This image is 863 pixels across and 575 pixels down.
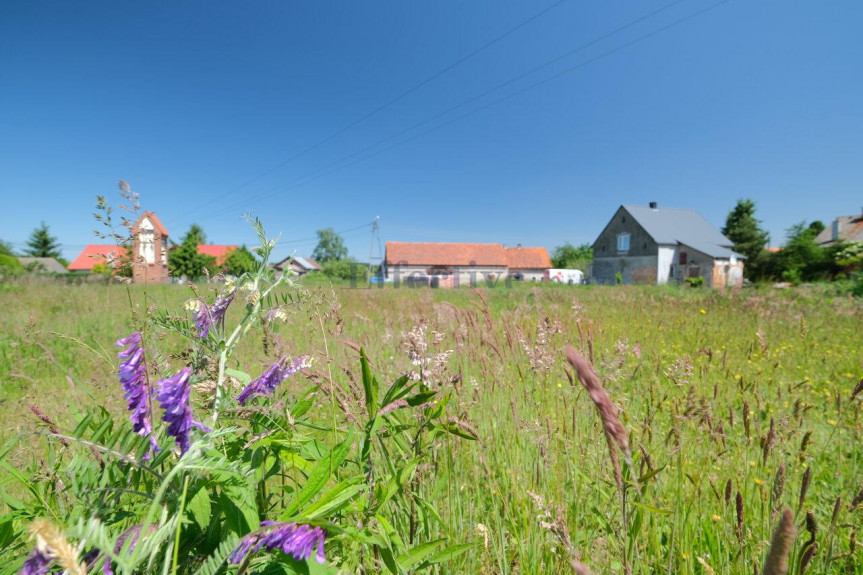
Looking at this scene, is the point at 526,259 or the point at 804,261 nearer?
the point at 804,261

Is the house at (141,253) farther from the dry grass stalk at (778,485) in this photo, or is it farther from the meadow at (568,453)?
the dry grass stalk at (778,485)

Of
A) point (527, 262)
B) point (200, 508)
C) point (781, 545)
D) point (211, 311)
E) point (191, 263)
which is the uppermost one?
point (527, 262)

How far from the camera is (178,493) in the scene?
63 centimetres

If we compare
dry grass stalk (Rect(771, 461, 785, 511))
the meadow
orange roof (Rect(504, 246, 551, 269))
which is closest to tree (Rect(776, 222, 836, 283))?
the meadow

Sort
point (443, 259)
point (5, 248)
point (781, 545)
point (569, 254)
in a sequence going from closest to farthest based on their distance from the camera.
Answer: point (781, 545), point (5, 248), point (443, 259), point (569, 254)

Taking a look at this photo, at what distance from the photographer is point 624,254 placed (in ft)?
121

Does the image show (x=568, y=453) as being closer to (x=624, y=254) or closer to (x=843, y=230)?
(x=624, y=254)

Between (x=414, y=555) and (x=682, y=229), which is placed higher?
(x=682, y=229)

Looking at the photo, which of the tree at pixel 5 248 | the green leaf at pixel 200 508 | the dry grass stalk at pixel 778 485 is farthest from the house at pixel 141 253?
the tree at pixel 5 248

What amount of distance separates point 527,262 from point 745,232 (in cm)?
2842

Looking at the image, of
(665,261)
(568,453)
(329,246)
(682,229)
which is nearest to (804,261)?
(665,261)

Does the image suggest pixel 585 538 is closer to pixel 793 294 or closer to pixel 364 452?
pixel 364 452

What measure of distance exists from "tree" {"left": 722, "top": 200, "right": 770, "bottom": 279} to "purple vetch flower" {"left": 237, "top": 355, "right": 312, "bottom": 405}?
4354 centimetres

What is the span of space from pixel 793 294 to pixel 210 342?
13023mm
